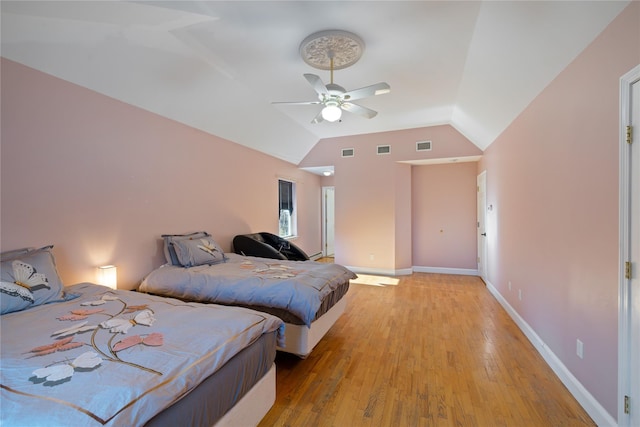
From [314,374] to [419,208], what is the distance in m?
4.75

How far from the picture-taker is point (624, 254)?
1.61 metres

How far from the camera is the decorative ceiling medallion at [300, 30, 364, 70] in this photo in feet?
8.34

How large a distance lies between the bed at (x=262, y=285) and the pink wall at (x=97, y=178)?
1.35 feet

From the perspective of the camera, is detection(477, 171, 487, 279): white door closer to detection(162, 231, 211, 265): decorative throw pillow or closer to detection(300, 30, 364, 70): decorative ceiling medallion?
detection(300, 30, 364, 70): decorative ceiling medallion

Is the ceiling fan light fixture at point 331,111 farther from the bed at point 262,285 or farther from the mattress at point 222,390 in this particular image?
the mattress at point 222,390

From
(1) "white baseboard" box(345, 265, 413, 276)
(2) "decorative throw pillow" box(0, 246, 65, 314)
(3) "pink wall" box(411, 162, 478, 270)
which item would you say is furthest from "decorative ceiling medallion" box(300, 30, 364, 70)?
(1) "white baseboard" box(345, 265, 413, 276)

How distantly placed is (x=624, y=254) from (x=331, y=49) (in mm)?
2716

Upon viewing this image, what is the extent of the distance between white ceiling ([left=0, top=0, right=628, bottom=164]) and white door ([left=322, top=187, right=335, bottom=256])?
13.9 feet

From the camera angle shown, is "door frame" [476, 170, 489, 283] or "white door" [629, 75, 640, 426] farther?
"door frame" [476, 170, 489, 283]

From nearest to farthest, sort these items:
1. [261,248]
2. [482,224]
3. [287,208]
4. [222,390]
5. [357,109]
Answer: [222,390] → [357,109] → [261,248] → [482,224] → [287,208]

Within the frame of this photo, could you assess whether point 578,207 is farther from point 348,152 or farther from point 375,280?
point 348,152

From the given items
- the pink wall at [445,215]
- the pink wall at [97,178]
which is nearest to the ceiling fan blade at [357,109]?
the pink wall at [97,178]

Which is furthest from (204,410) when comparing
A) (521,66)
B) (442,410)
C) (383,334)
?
(521,66)

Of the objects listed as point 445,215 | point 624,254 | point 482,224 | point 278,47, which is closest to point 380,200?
point 445,215
